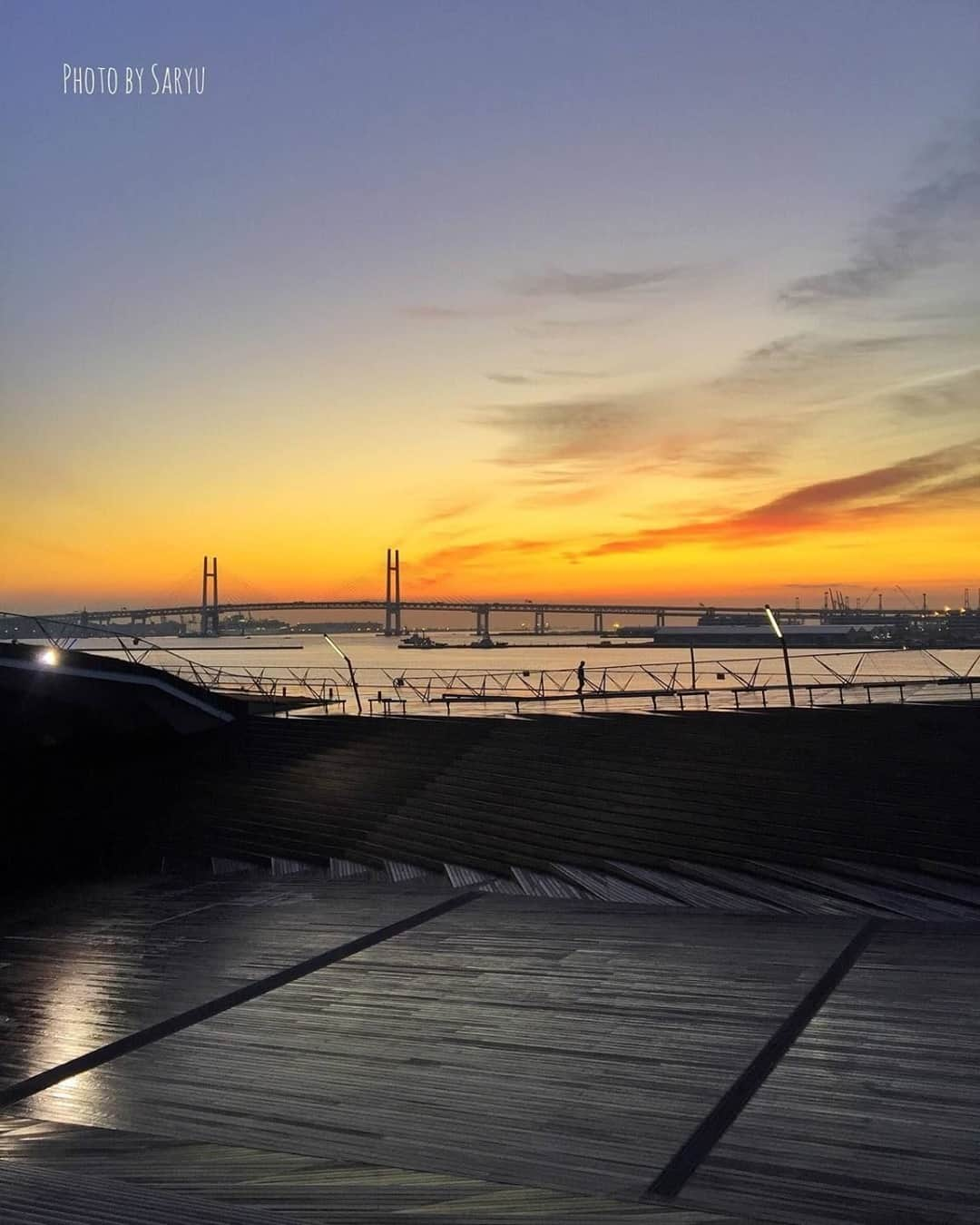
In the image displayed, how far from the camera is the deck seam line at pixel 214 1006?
25.9ft

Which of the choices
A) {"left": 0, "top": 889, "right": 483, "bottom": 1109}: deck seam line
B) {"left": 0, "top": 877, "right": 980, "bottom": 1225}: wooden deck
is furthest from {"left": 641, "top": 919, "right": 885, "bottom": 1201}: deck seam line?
{"left": 0, "top": 889, "right": 483, "bottom": 1109}: deck seam line

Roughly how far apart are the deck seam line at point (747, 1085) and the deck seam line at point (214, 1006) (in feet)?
14.0

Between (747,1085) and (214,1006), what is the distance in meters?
4.52

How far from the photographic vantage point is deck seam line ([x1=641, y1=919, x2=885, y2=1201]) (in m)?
5.85

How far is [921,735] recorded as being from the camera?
1548cm

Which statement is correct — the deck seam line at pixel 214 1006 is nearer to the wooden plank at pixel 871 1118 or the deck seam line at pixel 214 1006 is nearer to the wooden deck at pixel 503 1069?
the wooden deck at pixel 503 1069

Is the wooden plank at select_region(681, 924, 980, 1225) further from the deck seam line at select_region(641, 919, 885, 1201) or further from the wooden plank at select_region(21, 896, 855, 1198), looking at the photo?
the wooden plank at select_region(21, 896, 855, 1198)

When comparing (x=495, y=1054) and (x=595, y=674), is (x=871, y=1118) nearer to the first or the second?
(x=495, y=1054)

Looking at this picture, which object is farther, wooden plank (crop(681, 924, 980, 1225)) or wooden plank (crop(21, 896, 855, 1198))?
wooden plank (crop(21, 896, 855, 1198))

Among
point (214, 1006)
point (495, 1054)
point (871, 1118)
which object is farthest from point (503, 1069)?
point (214, 1006)

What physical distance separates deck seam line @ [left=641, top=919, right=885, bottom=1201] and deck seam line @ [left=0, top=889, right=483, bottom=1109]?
14.0 ft

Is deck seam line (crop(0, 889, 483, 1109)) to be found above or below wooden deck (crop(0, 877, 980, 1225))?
below

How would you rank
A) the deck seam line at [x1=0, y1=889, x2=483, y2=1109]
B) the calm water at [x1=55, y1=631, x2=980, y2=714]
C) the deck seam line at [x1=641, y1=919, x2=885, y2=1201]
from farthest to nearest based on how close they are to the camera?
the calm water at [x1=55, y1=631, x2=980, y2=714] → the deck seam line at [x1=0, y1=889, x2=483, y2=1109] → the deck seam line at [x1=641, y1=919, x2=885, y2=1201]

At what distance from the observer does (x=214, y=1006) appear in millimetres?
9266
